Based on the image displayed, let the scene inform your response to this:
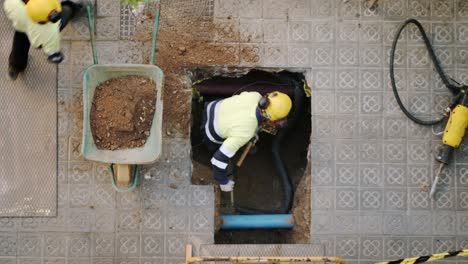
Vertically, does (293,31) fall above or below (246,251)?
above

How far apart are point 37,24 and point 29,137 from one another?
126 cm

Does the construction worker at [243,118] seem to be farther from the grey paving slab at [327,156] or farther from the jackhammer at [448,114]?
the jackhammer at [448,114]

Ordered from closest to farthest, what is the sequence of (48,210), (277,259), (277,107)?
(277,259)
(277,107)
(48,210)

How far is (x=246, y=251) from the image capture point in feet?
18.7

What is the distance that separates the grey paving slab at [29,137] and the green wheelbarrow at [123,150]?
0.64 meters

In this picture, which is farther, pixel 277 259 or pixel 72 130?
pixel 72 130

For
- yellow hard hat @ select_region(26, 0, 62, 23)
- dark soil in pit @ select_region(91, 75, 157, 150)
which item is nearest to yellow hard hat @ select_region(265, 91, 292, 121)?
→ dark soil in pit @ select_region(91, 75, 157, 150)

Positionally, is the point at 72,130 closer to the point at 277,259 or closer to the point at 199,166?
the point at 199,166

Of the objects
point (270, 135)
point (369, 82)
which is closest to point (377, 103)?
point (369, 82)

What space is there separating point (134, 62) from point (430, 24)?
127 inches

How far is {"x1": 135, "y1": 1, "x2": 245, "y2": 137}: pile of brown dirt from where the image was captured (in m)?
6.13

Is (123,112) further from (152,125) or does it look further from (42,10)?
(42,10)

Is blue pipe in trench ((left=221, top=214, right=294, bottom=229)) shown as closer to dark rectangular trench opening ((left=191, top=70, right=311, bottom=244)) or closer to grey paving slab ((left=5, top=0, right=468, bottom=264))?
dark rectangular trench opening ((left=191, top=70, right=311, bottom=244))

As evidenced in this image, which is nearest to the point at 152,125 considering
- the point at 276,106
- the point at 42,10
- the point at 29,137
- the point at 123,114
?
the point at 123,114
